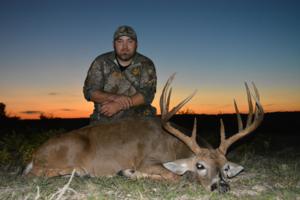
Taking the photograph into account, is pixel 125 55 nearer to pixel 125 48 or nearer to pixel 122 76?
pixel 125 48

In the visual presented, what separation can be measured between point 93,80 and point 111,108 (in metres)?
0.94

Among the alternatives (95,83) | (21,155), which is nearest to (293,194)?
(95,83)

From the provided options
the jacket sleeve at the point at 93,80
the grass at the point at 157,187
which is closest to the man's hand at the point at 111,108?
the jacket sleeve at the point at 93,80

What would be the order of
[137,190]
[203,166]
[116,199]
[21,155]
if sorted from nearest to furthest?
[116,199] → [137,190] → [203,166] → [21,155]

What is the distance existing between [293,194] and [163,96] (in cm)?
191

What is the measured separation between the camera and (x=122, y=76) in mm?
7230

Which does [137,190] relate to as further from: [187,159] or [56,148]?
[56,148]

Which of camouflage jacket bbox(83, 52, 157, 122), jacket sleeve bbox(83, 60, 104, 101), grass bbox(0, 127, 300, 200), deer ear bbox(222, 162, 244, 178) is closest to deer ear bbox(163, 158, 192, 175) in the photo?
grass bbox(0, 127, 300, 200)

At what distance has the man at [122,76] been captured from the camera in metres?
6.97

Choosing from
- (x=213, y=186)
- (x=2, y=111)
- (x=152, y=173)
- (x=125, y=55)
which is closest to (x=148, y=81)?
(x=125, y=55)

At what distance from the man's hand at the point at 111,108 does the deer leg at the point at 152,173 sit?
4.88 feet

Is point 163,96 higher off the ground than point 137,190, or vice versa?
point 163,96

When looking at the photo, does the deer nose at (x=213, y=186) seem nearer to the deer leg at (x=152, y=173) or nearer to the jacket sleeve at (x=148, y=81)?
the deer leg at (x=152, y=173)

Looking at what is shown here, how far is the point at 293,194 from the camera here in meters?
4.08
